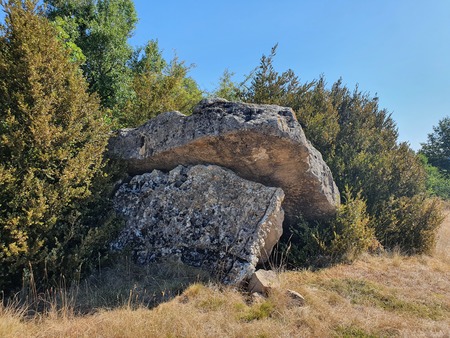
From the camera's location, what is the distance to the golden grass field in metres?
3.37

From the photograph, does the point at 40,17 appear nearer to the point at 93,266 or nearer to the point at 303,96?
the point at 93,266

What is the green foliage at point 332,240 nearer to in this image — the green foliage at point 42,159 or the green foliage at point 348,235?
the green foliage at point 348,235

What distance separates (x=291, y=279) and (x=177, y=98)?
21.9 feet

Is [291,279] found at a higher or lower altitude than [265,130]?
lower

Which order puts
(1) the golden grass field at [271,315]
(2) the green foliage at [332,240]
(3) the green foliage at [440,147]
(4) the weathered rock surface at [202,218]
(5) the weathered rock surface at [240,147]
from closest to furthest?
1. (1) the golden grass field at [271,315]
2. (4) the weathered rock surface at [202,218]
3. (5) the weathered rock surface at [240,147]
4. (2) the green foliage at [332,240]
5. (3) the green foliage at [440,147]

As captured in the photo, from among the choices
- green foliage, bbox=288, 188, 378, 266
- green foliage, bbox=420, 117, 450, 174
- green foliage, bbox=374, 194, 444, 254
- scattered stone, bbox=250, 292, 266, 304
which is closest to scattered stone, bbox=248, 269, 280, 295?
scattered stone, bbox=250, 292, 266, 304

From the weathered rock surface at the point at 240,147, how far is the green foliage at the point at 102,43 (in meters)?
4.96

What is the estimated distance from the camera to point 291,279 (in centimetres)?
504

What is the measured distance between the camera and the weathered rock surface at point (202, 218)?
5.06 m

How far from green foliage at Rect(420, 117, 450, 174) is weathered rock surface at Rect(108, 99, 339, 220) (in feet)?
87.3

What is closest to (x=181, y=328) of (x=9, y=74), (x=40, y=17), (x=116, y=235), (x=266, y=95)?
(x=116, y=235)

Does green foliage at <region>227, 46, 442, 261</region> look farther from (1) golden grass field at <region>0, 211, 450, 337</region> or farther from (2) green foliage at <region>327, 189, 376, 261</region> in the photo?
(1) golden grass field at <region>0, 211, 450, 337</region>

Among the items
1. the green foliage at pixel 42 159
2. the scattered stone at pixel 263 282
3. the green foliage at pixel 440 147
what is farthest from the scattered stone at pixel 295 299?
the green foliage at pixel 440 147

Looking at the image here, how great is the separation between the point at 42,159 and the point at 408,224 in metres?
8.25
